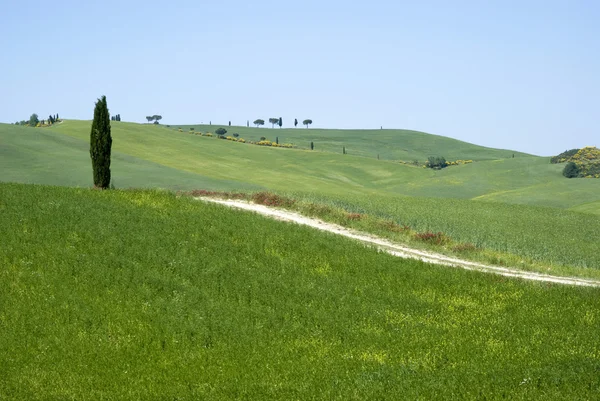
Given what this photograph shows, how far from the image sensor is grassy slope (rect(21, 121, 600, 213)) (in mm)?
93500

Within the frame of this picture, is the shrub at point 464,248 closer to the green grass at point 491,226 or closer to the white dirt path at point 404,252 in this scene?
the green grass at point 491,226

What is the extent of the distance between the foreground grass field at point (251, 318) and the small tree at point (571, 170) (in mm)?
93608

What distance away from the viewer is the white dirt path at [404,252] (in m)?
35.2

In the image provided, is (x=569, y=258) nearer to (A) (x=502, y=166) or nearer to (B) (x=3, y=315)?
(B) (x=3, y=315)

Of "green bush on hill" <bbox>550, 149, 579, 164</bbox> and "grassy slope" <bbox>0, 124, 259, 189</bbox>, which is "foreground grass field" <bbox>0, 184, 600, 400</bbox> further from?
"green bush on hill" <bbox>550, 149, 579, 164</bbox>

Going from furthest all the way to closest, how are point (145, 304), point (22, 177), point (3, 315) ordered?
point (22, 177) < point (145, 304) < point (3, 315)

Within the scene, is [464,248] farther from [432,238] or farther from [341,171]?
[341,171]

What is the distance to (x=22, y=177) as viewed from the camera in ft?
204

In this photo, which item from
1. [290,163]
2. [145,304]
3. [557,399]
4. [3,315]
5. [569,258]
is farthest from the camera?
[290,163]

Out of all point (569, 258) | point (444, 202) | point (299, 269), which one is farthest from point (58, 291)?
point (444, 202)

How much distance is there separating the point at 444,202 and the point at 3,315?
1898 inches

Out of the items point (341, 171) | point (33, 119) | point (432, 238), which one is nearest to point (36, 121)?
point (33, 119)

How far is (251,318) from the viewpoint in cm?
2327

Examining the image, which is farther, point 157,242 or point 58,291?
point 157,242
